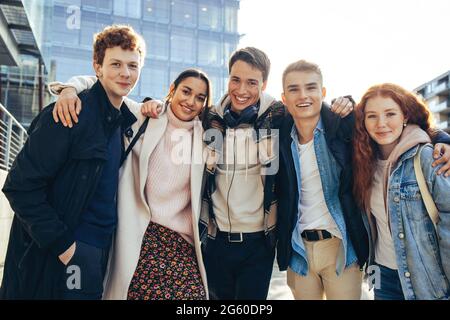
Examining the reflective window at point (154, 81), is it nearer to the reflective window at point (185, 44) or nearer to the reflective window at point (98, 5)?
the reflective window at point (185, 44)

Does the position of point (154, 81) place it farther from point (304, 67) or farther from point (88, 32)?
point (304, 67)

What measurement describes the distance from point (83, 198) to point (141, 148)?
0.64m

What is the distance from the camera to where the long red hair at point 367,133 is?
2541 mm

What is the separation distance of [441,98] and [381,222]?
5609 cm

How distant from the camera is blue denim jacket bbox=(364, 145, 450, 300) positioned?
2191 mm

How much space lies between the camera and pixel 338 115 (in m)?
2.79

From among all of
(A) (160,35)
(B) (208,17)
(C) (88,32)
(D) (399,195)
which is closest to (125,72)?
(D) (399,195)

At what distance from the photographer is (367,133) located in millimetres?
2643

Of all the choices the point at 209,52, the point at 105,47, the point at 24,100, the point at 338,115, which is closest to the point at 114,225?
the point at 105,47

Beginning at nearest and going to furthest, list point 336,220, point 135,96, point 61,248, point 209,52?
point 61,248 → point 336,220 → point 135,96 → point 209,52

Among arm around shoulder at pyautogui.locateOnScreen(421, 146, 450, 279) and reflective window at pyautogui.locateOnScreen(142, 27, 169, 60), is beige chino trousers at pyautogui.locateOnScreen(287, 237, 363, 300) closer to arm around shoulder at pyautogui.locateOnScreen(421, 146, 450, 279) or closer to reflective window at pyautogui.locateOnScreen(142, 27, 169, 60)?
arm around shoulder at pyautogui.locateOnScreen(421, 146, 450, 279)

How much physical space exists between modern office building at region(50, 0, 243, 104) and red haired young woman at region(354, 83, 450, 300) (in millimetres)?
36853

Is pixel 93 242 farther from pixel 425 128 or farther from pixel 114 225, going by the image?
pixel 425 128

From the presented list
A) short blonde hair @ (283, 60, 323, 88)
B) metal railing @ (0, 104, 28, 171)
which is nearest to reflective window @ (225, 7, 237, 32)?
metal railing @ (0, 104, 28, 171)
